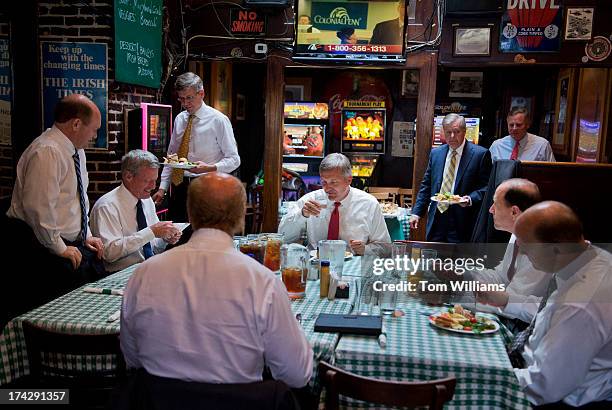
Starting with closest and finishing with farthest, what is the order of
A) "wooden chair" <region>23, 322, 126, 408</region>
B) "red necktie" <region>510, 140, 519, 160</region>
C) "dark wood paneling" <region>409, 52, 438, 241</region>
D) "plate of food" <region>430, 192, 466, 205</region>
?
1. "wooden chair" <region>23, 322, 126, 408</region>
2. "plate of food" <region>430, 192, 466, 205</region>
3. "red necktie" <region>510, 140, 519, 160</region>
4. "dark wood paneling" <region>409, 52, 438, 241</region>

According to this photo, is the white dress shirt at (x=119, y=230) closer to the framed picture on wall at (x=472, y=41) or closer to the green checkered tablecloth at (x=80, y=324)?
the green checkered tablecloth at (x=80, y=324)

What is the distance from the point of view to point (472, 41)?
5.78 metres

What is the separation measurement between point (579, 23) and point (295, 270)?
4278 mm

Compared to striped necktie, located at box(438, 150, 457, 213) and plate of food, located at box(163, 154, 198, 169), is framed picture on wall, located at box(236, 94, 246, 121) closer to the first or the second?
plate of food, located at box(163, 154, 198, 169)

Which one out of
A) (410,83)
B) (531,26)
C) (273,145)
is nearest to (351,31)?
(273,145)

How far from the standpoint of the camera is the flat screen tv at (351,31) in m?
5.72

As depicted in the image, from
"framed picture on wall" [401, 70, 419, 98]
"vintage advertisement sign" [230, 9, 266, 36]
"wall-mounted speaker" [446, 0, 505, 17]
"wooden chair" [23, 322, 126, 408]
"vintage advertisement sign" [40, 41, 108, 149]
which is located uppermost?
"wall-mounted speaker" [446, 0, 505, 17]

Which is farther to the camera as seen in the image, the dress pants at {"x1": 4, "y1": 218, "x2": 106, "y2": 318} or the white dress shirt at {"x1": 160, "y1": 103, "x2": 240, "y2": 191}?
the white dress shirt at {"x1": 160, "y1": 103, "x2": 240, "y2": 191}

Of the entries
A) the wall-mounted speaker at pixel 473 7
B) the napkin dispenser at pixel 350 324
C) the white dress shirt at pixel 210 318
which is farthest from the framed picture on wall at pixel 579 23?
the white dress shirt at pixel 210 318

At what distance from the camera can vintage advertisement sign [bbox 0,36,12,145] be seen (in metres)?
4.38

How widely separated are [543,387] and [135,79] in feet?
13.9

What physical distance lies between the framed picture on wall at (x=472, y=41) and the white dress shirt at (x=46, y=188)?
3.88 metres

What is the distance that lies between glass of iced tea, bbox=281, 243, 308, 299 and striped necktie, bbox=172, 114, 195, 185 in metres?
2.59

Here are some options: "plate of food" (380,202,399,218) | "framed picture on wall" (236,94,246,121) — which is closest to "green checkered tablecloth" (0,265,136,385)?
"plate of food" (380,202,399,218)
